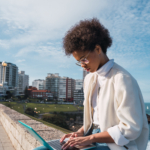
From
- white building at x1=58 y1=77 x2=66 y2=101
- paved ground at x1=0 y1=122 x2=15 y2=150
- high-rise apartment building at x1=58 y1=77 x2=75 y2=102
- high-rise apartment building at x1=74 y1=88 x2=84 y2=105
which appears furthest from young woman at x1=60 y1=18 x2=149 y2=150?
white building at x1=58 y1=77 x2=66 y2=101

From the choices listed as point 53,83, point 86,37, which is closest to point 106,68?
point 86,37

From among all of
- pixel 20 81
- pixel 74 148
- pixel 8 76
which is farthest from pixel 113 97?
pixel 20 81

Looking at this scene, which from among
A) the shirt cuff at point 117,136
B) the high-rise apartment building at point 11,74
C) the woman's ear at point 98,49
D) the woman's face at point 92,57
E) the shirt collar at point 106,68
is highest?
the high-rise apartment building at point 11,74

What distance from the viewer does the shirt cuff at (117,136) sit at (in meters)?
0.87

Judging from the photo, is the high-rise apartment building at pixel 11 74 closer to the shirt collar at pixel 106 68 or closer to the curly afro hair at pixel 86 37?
the curly afro hair at pixel 86 37

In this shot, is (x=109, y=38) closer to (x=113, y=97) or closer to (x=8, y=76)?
(x=113, y=97)

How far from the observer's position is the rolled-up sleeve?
85 centimetres

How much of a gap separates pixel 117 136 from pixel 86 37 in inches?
22.5

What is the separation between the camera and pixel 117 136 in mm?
872

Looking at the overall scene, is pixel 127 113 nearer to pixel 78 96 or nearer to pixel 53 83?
pixel 78 96

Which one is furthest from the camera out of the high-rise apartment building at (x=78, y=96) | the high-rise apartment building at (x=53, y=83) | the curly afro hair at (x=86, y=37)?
the high-rise apartment building at (x=53, y=83)

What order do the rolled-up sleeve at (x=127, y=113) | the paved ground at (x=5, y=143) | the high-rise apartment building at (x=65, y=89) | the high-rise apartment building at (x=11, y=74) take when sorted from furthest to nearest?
the high-rise apartment building at (x=65, y=89), the high-rise apartment building at (x=11, y=74), the paved ground at (x=5, y=143), the rolled-up sleeve at (x=127, y=113)

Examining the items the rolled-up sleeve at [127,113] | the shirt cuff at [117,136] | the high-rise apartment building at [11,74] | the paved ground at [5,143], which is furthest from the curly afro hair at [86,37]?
the high-rise apartment building at [11,74]

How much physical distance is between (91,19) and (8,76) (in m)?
76.7
